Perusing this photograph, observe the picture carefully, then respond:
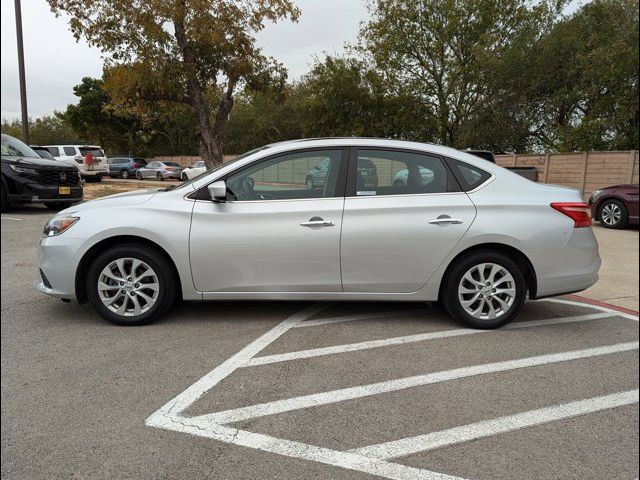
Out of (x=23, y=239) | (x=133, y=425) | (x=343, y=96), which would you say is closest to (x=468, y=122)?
(x=343, y=96)

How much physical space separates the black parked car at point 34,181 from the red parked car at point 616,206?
12145 millimetres

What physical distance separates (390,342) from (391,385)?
30.1 inches

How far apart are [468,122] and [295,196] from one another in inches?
838

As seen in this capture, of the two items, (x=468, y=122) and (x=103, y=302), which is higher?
(x=468, y=122)

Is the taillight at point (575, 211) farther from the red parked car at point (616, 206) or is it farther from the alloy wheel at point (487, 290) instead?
the red parked car at point (616, 206)

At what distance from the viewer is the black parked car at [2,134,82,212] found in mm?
10172

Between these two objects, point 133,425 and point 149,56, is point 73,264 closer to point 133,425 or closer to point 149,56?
point 133,425

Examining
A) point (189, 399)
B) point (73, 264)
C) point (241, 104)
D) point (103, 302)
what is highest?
point (241, 104)

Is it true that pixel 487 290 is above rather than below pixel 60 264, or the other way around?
below

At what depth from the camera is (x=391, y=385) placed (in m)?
3.11

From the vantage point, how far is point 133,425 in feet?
8.47

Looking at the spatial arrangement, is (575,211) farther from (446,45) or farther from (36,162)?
(446,45)

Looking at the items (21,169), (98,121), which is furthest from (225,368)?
(98,121)

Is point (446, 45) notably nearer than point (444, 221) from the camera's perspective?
No
